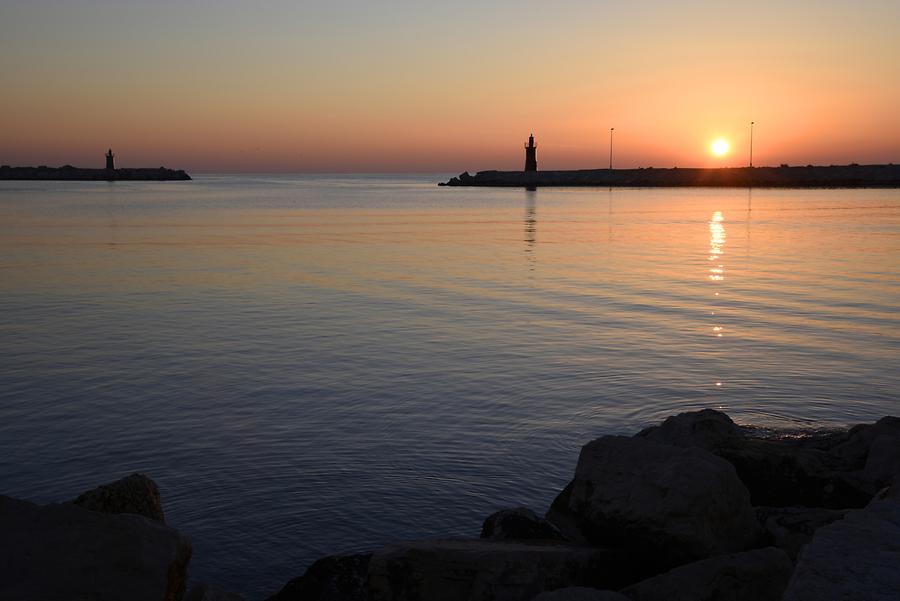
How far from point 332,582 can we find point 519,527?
1334 millimetres

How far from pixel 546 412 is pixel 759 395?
295 cm

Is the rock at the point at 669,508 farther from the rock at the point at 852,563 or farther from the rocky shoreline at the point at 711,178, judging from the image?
the rocky shoreline at the point at 711,178

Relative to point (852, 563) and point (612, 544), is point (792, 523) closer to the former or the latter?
point (612, 544)

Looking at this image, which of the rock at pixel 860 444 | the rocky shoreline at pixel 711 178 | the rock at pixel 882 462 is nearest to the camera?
the rock at pixel 882 462

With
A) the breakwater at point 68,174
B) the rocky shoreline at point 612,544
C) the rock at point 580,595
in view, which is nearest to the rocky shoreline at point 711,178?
the breakwater at point 68,174

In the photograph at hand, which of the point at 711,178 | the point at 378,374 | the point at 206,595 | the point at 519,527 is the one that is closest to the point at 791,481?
the point at 519,527

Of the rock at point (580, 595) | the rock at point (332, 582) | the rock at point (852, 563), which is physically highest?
the rock at point (852, 563)

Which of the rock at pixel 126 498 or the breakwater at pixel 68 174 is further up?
the breakwater at pixel 68 174

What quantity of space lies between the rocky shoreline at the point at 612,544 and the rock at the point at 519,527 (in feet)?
0.05

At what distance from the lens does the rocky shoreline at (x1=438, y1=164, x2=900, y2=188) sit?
431 feet

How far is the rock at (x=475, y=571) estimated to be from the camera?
17.3 ft

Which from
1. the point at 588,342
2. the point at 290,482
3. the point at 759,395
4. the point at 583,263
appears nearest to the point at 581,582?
the point at 290,482

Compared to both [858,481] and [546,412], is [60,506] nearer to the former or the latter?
[858,481]

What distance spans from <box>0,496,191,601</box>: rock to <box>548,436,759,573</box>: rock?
8.83 feet
